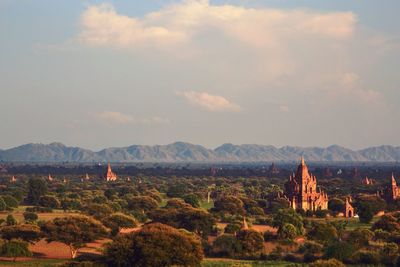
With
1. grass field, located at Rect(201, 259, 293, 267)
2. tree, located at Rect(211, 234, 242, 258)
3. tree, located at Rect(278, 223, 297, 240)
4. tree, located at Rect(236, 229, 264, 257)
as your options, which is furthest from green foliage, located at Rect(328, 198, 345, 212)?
grass field, located at Rect(201, 259, 293, 267)

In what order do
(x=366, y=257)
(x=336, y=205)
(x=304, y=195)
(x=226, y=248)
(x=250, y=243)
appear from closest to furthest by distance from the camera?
1. (x=366, y=257)
2. (x=226, y=248)
3. (x=250, y=243)
4. (x=304, y=195)
5. (x=336, y=205)

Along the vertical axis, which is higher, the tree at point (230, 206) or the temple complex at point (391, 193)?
the temple complex at point (391, 193)

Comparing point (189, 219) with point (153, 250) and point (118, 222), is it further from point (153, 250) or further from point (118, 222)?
point (153, 250)

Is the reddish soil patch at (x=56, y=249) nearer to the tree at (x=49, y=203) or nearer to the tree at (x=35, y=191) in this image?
the tree at (x=49, y=203)

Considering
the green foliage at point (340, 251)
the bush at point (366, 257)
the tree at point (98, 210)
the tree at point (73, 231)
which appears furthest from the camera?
the tree at point (98, 210)

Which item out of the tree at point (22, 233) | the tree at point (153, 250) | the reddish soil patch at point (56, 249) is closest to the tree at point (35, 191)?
the reddish soil patch at point (56, 249)

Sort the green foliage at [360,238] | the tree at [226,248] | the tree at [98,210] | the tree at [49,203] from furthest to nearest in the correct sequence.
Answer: the tree at [49,203], the tree at [98,210], the green foliage at [360,238], the tree at [226,248]

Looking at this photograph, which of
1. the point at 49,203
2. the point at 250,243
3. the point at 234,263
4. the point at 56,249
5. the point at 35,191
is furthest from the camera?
the point at 35,191

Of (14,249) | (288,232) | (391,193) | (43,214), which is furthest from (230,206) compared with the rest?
(14,249)
